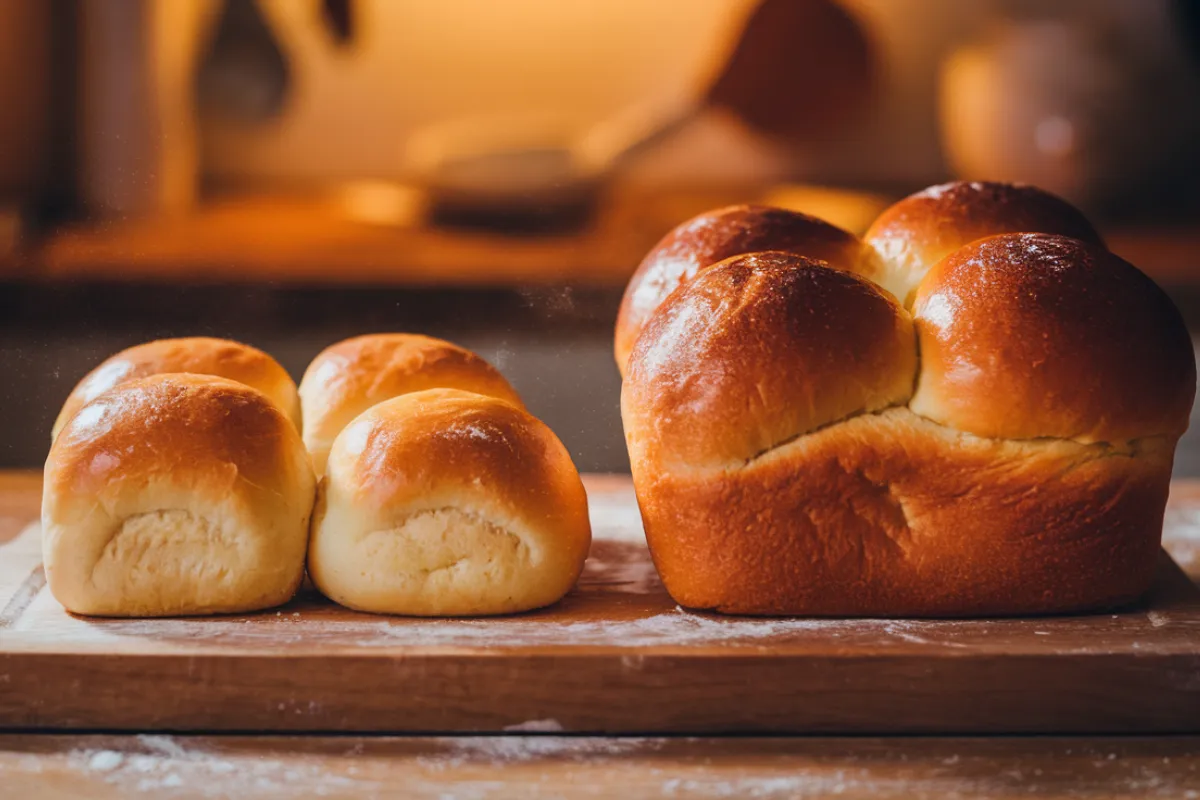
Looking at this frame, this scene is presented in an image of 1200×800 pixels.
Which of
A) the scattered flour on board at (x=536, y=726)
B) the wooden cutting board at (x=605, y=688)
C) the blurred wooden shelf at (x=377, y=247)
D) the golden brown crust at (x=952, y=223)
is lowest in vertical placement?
the scattered flour on board at (x=536, y=726)

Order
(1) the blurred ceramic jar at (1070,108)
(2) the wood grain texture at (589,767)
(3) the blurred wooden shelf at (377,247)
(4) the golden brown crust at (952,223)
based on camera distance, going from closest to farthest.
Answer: (2) the wood grain texture at (589,767) < (4) the golden brown crust at (952,223) < (3) the blurred wooden shelf at (377,247) < (1) the blurred ceramic jar at (1070,108)

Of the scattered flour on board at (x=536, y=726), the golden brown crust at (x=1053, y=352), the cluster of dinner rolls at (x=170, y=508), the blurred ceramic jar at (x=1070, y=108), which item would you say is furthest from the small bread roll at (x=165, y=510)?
the blurred ceramic jar at (x=1070, y=108)

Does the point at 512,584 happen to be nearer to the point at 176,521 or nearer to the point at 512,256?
the point at 176,521

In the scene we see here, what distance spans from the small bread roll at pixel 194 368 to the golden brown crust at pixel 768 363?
33 centimetres

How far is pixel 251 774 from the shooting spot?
0.76 metres

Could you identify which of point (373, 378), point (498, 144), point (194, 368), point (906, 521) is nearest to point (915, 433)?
point (906, 521)

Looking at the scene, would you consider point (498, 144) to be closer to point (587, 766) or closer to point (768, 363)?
point (768, 363)

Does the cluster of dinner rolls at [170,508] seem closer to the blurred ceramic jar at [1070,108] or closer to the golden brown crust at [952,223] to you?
the golden brown crust at [952,223]

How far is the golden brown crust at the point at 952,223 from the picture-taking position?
1029mm

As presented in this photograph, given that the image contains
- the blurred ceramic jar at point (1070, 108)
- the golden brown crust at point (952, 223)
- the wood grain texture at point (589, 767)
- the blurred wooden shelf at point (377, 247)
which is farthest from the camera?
the blurred ceramic jar at point (1070, 108)

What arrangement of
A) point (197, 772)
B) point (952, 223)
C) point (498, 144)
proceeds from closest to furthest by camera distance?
point (197, 772)
point (952, 223)
point (498, 144)

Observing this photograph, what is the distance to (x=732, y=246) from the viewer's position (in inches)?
41.6

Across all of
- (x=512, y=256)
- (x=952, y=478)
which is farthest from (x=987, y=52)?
(x=952, y=478)

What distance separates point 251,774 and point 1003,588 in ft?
1.65
